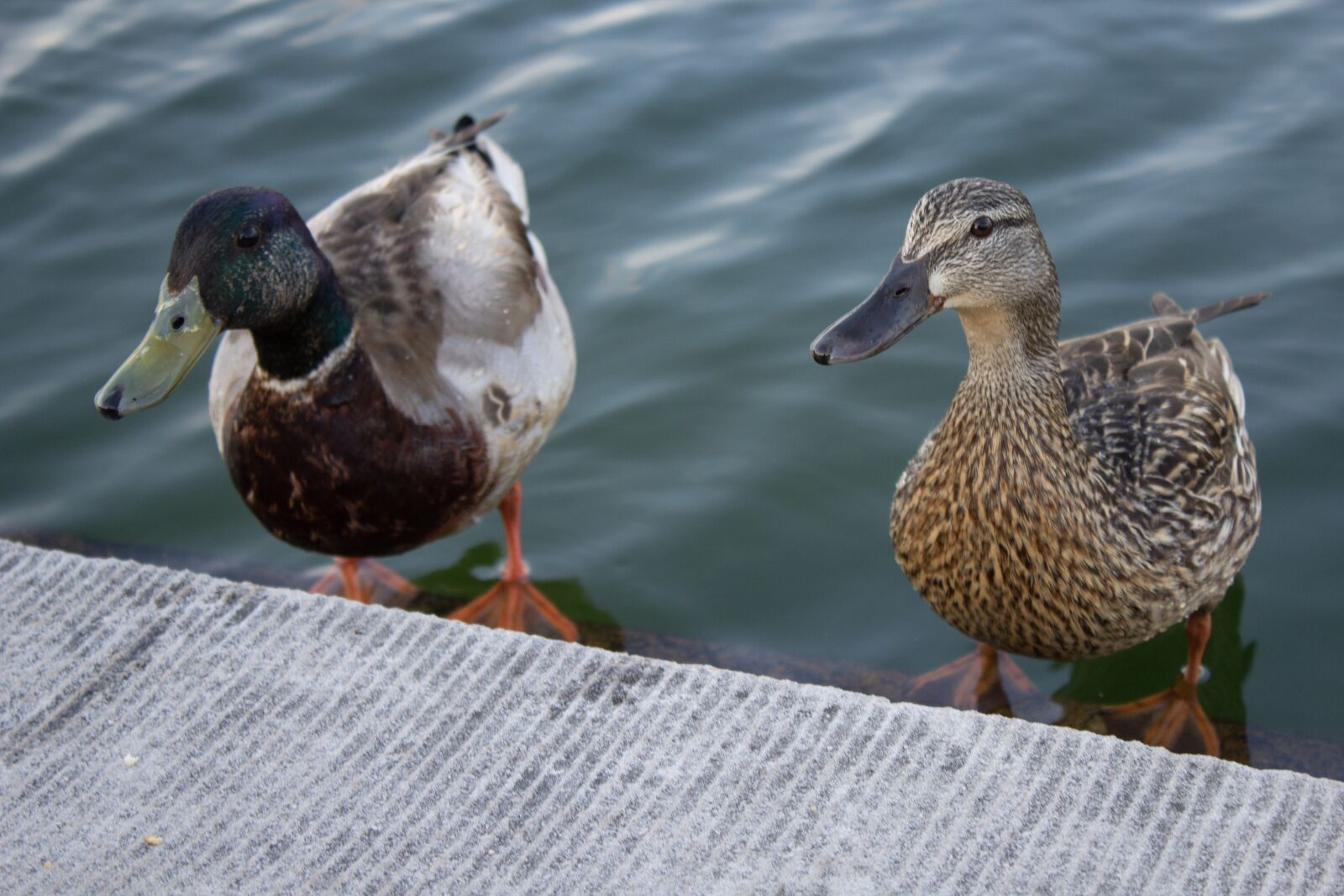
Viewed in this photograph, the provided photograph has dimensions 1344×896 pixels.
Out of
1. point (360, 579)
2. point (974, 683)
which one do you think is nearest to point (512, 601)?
point (360, 579)

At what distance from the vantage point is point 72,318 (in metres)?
5.45

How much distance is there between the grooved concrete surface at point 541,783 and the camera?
1919 millimetres

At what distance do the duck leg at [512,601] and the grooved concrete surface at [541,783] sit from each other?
5.59 ft

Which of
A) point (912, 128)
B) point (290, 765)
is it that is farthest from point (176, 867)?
point (912, 128)

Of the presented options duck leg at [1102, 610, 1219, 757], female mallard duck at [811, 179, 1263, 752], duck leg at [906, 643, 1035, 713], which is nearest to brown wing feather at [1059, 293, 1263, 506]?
female mallard duck at [811, 179, 1263, 752]

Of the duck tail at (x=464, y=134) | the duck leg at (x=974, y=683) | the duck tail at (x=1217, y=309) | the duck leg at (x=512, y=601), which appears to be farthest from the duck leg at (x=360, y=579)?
the duck tail at (x=1217, y=309)

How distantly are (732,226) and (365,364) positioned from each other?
7.83 ft

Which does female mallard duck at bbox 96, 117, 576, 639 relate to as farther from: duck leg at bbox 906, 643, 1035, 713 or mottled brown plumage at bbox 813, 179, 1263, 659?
mottled brown plumage at bbox 813, 179, 1263, 659

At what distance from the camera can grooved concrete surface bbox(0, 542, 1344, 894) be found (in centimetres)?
192

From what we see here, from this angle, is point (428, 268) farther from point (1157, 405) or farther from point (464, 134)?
point (1157, 405)

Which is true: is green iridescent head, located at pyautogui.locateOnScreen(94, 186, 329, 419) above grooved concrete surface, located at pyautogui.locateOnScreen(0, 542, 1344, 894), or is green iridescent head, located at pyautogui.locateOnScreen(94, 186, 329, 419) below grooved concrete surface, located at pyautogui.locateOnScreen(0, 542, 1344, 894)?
above

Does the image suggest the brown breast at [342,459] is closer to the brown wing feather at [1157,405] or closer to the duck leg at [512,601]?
the duck leg at [512,601]

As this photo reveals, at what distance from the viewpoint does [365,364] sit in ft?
11.8

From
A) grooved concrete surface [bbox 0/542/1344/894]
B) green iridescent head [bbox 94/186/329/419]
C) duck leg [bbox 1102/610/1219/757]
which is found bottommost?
duck leg [bbox 1102/610/1219/757]
